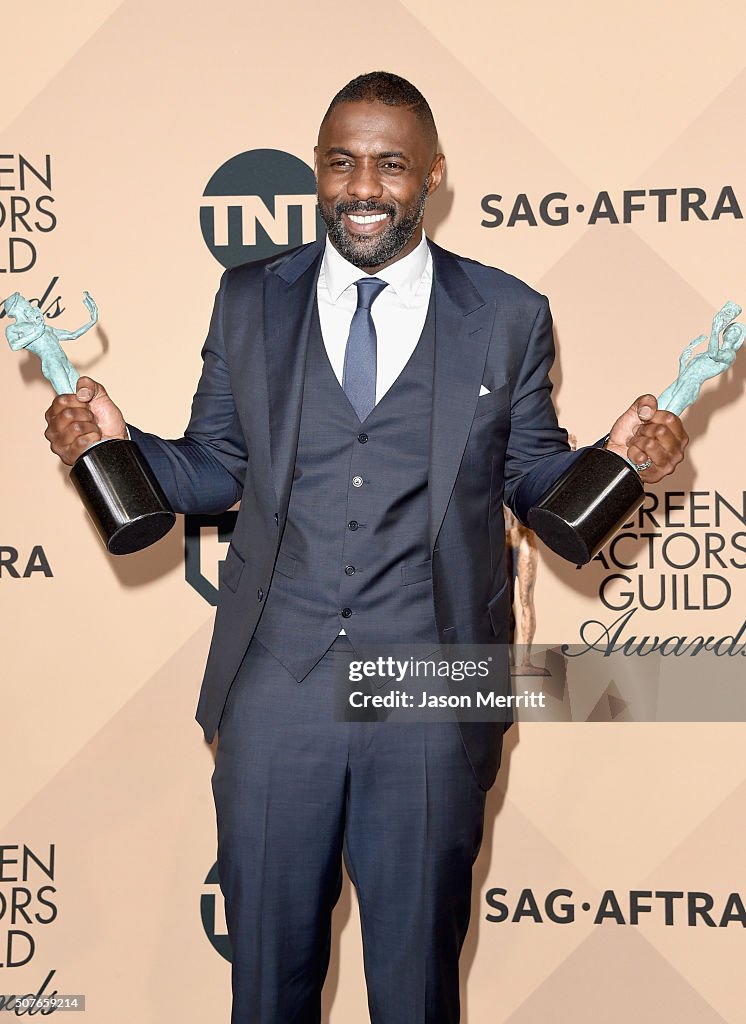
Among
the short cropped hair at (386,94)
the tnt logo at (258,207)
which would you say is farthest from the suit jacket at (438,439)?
the tnt logo at (258,207)

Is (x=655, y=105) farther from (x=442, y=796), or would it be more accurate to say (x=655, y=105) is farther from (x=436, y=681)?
(x=442, y=796)

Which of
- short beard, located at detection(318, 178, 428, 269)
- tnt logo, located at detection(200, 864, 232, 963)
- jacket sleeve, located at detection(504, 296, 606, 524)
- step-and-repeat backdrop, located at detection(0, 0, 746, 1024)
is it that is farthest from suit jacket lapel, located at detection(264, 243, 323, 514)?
tnt logo, located at detection(200, 864, 232, 963)

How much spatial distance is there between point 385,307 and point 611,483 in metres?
0.48

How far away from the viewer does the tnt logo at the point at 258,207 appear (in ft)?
7.83

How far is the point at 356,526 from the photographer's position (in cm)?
175

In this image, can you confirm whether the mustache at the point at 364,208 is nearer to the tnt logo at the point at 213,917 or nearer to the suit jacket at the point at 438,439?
the suit jacket at the point at 438,439

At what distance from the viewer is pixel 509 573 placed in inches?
95.5

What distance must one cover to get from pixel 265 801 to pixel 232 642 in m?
0.25

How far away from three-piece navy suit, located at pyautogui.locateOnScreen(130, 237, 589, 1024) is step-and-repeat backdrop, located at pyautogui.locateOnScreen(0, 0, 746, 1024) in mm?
543

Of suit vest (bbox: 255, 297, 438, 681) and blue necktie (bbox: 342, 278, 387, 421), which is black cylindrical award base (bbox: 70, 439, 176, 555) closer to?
suit vest (bbox: 255, 297, 438, 681)

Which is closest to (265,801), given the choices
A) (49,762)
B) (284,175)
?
(49,762)

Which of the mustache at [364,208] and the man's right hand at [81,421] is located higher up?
the mustache at [364,208]

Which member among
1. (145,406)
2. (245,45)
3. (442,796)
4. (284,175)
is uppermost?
(245,45)

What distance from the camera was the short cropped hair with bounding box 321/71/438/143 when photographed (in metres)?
1.79
